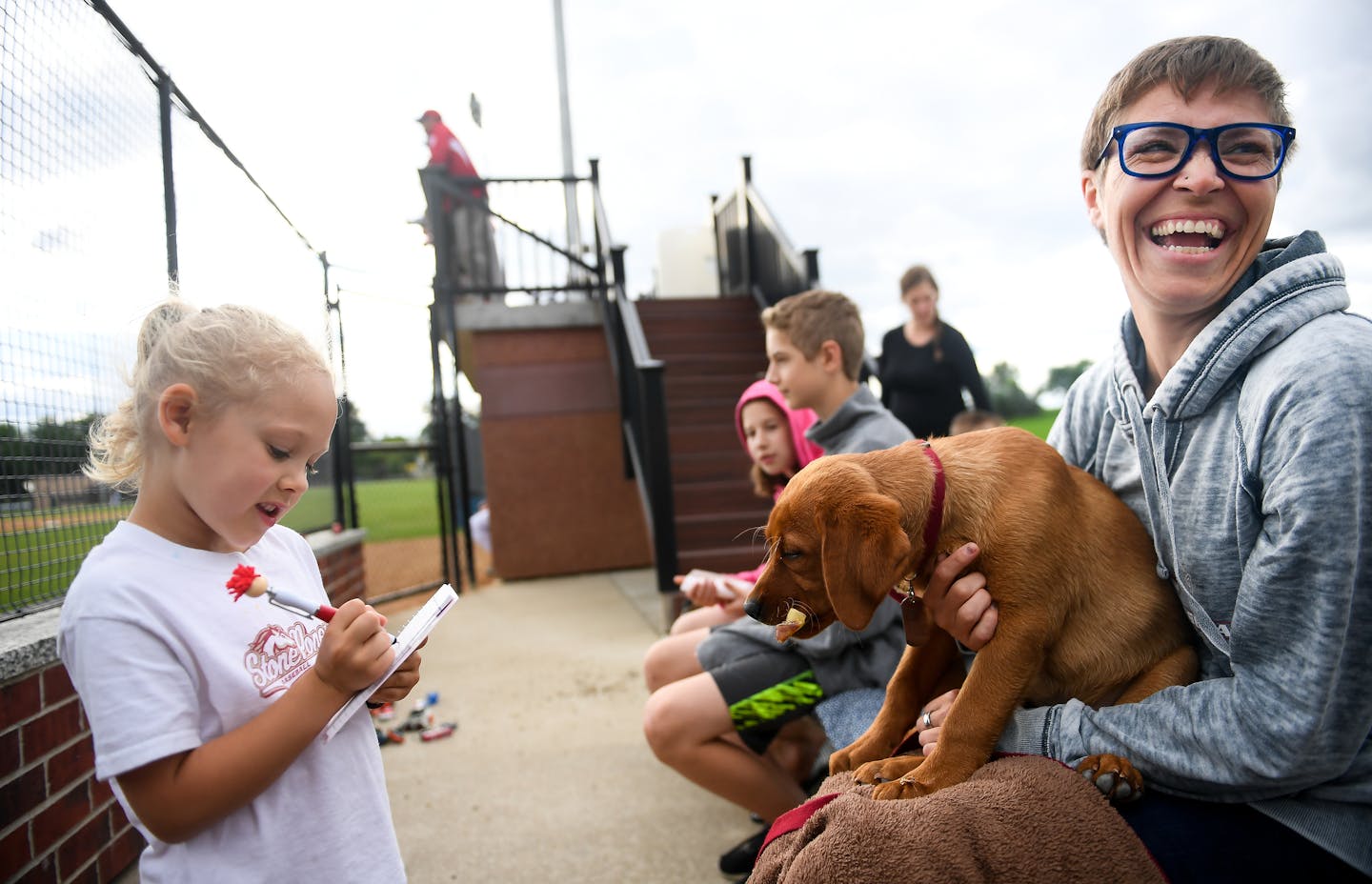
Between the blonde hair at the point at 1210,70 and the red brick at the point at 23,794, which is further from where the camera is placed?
the red brick at the point at 23,794

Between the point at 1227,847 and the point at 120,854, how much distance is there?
9.67ft

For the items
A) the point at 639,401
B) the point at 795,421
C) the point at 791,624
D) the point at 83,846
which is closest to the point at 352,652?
the point at 791,624

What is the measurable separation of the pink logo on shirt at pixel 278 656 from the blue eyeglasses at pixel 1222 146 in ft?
5.42

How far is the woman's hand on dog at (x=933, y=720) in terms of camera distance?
4.95 ft

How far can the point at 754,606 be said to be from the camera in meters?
1.55

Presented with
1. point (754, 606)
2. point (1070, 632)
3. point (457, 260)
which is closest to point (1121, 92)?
point (1070, 632)

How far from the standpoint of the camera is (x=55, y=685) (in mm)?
2199

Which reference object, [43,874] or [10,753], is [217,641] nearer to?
[10,753]

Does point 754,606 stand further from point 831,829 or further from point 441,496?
point 441,496

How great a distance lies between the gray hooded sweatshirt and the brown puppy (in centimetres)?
8

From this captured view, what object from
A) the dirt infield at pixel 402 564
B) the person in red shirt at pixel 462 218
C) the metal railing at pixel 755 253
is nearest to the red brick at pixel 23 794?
the dirt infield at pixel 402 564

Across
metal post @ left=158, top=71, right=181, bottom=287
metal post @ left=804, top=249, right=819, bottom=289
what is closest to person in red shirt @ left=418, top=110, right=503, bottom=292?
metal post @ left=804, top=249, right=819, bottom=289

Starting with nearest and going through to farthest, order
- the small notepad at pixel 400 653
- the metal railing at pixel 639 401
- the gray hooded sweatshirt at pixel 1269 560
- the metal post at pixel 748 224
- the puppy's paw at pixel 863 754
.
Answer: the gray hooded sweatshirt at pixel 1269 560 < the small notepad at pixel 400 653 < the puppy's paw at pixel 863 754 < the metal railing at pixel 639 401 < the metal post at pixel 748 224

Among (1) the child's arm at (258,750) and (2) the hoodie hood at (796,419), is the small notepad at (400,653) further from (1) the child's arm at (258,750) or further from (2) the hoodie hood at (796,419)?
(2) the hoodie hood at (796,419)
